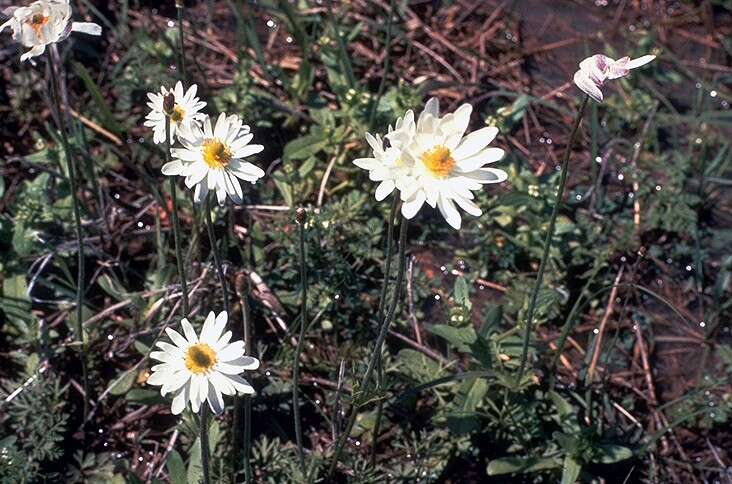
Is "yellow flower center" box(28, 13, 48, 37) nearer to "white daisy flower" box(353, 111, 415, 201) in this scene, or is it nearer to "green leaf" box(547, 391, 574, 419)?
"white daisy flower" box(353, 111, 415, 201)

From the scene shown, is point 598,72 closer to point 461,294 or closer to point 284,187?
point 461,294

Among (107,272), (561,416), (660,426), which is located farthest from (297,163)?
(660,426)

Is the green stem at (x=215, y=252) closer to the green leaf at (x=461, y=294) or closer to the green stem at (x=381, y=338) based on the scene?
the green stem at (x=381, y=338)

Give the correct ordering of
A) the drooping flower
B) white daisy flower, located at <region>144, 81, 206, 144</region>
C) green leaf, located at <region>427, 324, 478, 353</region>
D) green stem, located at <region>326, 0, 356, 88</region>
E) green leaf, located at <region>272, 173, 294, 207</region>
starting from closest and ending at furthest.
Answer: the drooping flower → white daisy flower, located at <region>144, 81, 206, 144</region> → green leaf, located at <region>427, 324, 478, 353</region> → green leaf, located at <region>272, 173, 294, 207</region> → green stem, located at <region>326, 0, 356, 88</region>

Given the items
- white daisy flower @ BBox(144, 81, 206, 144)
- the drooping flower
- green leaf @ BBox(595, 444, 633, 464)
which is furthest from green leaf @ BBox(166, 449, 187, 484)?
the drooping flower

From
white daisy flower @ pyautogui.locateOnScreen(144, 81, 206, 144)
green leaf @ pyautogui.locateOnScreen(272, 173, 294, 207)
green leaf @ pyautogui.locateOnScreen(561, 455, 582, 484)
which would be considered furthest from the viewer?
green leaf @ pyautogui.locateOnScreen(272, 173, 294, 207)

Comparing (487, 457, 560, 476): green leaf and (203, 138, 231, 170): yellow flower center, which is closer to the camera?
(203, 138, 231, 170): yellow flower center

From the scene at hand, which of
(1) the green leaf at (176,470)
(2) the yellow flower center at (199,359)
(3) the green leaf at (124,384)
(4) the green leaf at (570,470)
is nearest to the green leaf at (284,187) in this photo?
(3) the green leaf at (124,384)

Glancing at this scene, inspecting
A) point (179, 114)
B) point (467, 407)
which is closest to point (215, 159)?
point (179, 114)
